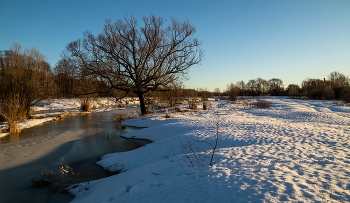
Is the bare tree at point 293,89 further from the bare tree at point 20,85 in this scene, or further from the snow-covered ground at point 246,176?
the bare tree at point 20,85

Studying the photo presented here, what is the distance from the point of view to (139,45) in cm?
1520

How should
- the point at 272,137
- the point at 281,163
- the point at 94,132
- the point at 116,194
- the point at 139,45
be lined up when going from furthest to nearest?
1. the point at 139,45
2. the point at 94,132
3. the point at 272,137
4. the point at 281,163
5. the point at 116,194

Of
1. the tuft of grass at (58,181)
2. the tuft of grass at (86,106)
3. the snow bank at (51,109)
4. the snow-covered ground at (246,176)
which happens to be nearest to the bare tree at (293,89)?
the snow bank at (51,109)

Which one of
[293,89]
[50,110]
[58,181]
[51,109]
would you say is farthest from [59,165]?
[293,89]

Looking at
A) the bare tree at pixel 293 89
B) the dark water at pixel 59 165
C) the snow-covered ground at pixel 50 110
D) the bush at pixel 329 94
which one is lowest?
the dark water at pixel 59 165

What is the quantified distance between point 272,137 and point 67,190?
279 inches

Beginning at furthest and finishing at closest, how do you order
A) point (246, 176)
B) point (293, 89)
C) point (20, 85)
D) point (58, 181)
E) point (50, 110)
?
point (293, 89)
point (50, 110)
point (20, 85)
point (58, 181)
point (246, 176)

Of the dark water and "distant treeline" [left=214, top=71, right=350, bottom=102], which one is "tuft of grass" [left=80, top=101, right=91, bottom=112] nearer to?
the dark water

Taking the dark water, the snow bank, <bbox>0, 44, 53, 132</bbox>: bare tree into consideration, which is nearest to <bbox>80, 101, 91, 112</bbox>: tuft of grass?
the snow bank

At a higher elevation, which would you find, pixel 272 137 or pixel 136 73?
pixel 136 73

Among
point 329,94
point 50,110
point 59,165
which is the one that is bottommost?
point 59,165

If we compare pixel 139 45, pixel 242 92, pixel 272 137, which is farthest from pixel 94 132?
pixel 242 92

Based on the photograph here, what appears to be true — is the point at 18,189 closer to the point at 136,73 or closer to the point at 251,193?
the point at 251,193

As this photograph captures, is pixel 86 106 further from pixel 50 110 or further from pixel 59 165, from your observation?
pixel 59 165
